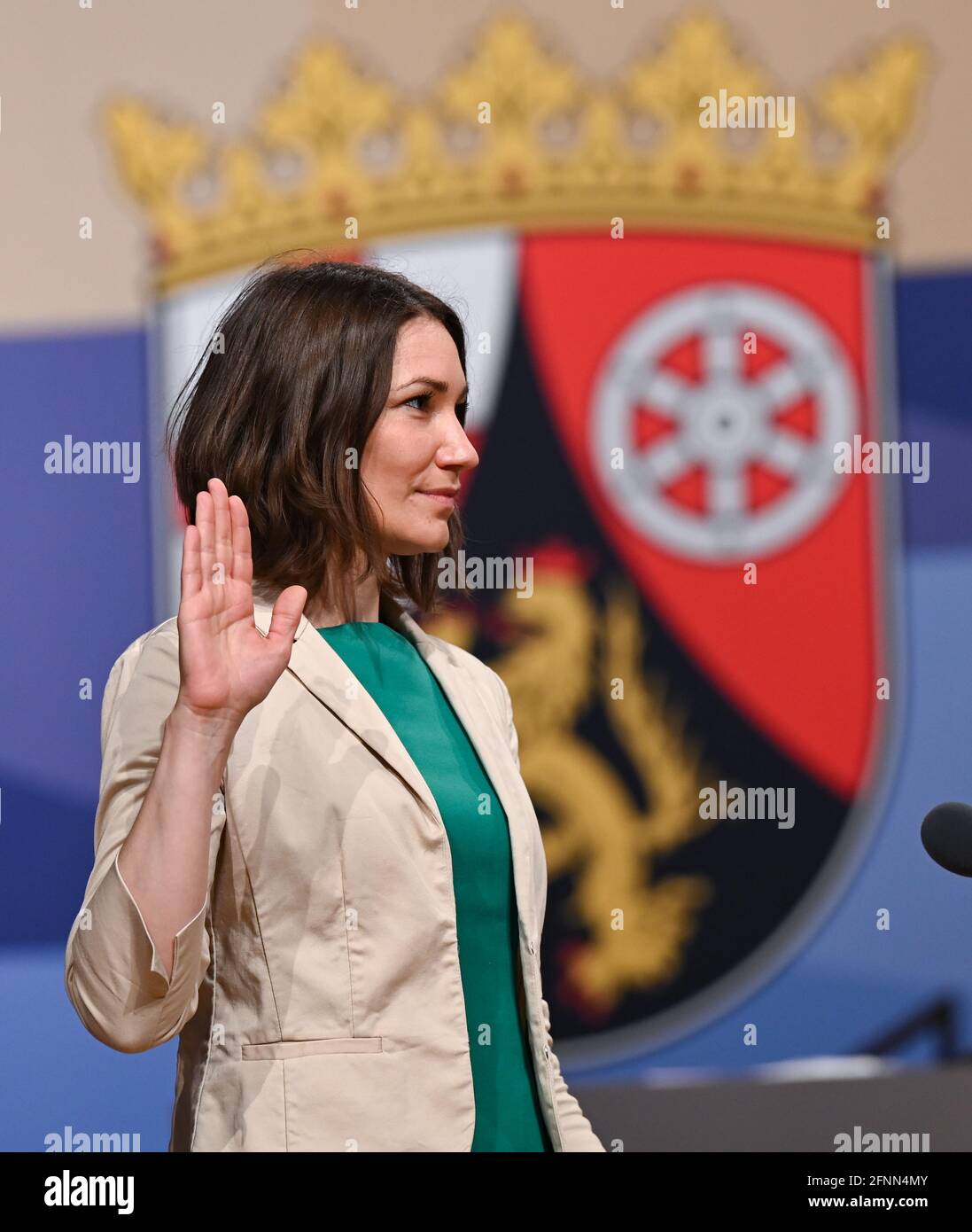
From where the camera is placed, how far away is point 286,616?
1387 mm

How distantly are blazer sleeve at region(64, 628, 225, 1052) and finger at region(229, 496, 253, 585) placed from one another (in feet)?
0.45

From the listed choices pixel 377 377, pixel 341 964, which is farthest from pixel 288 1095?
pixel 377 377

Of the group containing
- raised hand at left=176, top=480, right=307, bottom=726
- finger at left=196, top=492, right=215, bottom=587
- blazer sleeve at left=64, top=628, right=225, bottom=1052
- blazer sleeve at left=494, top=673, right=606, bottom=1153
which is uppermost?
finger at left=196, top=492, right=215, bottom=587

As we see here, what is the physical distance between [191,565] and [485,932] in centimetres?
52

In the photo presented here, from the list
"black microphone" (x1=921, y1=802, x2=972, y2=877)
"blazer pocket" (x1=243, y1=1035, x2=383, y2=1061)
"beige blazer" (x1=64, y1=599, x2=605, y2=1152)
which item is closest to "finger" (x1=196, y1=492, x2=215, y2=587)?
"beige blazer" (x1=64, y1=599, x2=605, y2=1152)

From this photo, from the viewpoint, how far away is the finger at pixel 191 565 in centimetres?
133

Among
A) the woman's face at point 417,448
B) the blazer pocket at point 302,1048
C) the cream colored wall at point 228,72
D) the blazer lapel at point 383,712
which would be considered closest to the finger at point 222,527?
the blazer lapel at point 383,712

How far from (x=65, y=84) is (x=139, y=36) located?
0.60 ft

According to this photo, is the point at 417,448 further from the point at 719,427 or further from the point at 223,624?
the point at 719,427

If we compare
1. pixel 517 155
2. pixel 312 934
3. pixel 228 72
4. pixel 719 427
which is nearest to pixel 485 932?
pixel 312 934

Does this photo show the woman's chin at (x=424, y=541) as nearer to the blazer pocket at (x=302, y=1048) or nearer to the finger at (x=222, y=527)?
the finger at (x=222, y=527)

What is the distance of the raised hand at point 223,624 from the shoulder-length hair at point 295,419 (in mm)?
219

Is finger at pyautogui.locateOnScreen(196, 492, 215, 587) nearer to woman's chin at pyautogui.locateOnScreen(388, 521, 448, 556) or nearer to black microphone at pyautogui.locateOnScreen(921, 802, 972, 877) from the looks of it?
woman's chin at pyautogui.locateOnScreen(388, 521, 448, 556)

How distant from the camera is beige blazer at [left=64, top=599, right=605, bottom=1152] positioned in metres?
1.39
